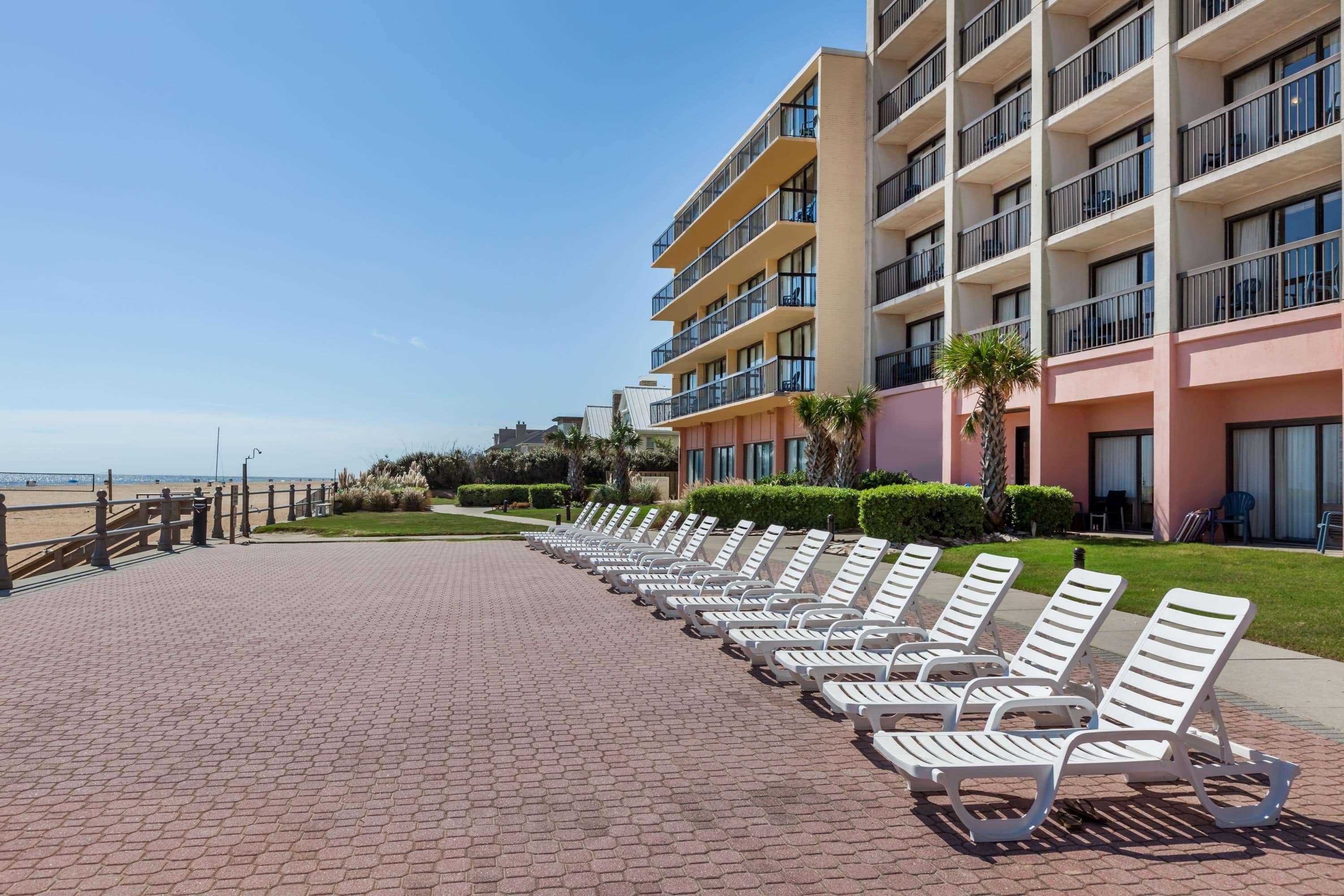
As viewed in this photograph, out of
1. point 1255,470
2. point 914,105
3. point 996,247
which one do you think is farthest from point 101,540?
point 914,105

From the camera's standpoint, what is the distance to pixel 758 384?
32906 millimetres

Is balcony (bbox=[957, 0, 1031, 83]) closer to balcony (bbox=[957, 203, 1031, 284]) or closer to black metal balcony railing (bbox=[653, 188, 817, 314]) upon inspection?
balcony (bbox=[957, 203, 1031, 284])

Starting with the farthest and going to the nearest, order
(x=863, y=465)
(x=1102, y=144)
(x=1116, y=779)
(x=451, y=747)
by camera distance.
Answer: (x=863, y=465)
(x=1102, y=144)
(x=451, y=747)
(x=1116, y=779)

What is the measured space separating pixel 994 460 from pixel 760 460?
17016 mm

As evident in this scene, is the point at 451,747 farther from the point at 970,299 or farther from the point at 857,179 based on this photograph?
the point at 857,179

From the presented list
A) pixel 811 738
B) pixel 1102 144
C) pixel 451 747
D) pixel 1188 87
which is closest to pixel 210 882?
pixel 451 747

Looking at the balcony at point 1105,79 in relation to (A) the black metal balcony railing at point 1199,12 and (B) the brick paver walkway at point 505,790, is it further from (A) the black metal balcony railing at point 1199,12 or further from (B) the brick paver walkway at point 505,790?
(B) the brick paver walkway at point 505,790

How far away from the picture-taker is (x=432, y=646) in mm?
8789

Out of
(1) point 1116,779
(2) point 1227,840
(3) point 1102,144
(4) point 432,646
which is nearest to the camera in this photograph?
(2) point 1227,840

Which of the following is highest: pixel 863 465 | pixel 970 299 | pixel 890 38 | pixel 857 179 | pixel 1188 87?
pixel 890 38

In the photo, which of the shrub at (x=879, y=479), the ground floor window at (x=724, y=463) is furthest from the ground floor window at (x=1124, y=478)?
the ground floor window at (x=724, y=463)

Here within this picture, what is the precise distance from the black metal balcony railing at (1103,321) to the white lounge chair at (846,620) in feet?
46.5

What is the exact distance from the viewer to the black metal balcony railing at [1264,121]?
15945 millimetres

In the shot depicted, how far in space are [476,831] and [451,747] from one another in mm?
1371
